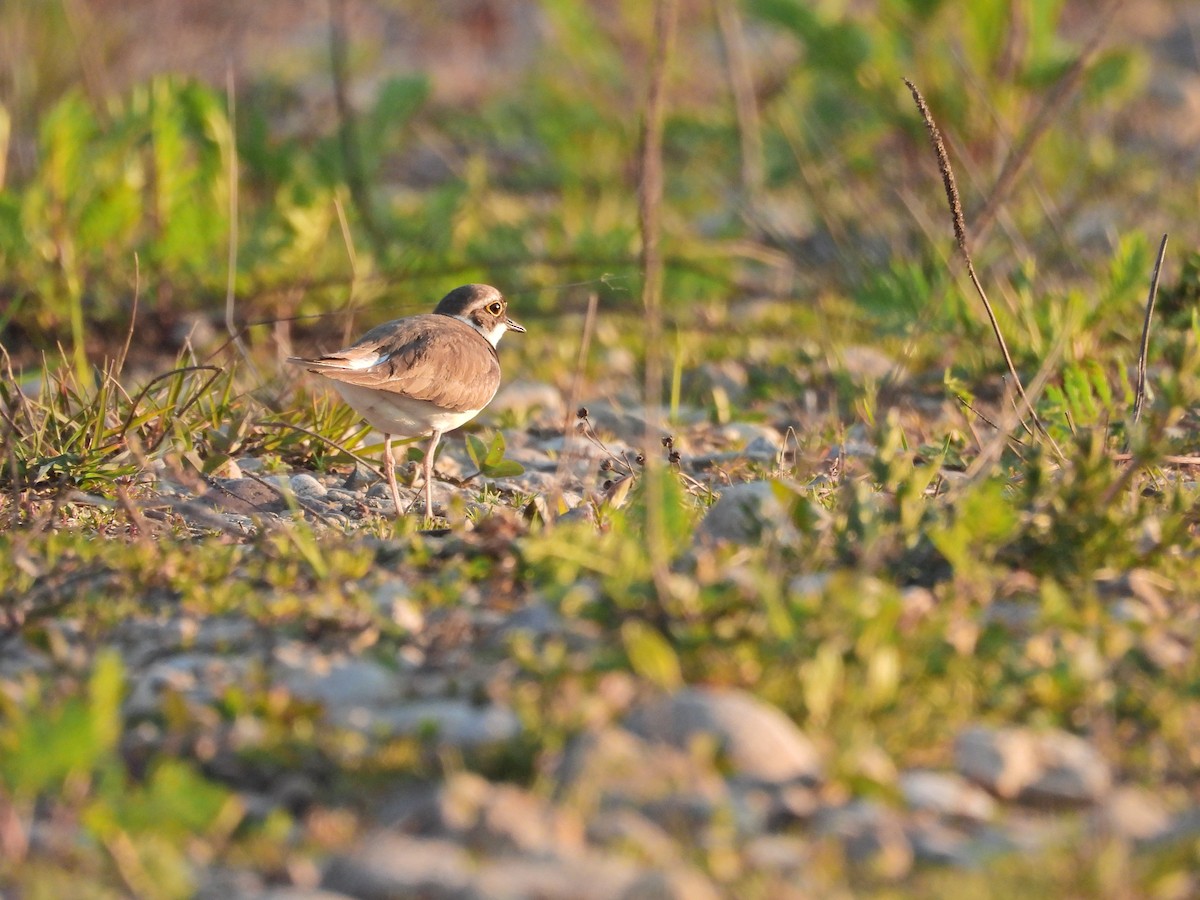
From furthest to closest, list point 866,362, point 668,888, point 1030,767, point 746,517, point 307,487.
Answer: point 866,362
point 307,487
point 746,517
point 1030,767
point 668,888

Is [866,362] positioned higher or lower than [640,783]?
Result: lower

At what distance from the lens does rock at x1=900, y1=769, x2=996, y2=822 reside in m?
2.81

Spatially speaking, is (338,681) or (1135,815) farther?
(338,681)

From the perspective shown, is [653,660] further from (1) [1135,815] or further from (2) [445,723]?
(1) [1135,815]

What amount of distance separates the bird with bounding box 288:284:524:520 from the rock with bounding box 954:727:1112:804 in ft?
7.17

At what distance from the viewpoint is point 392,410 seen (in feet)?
16.9

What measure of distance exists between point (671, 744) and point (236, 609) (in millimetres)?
1239

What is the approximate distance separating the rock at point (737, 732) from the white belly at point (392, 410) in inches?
94.1

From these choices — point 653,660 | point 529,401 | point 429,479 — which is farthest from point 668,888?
point 529,401

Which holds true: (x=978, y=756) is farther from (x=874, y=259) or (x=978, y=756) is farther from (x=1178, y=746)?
(x=874, y=259)

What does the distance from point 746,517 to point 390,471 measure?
1562 millimetres

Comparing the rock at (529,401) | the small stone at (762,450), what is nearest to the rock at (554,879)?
the small stone at (762,450)

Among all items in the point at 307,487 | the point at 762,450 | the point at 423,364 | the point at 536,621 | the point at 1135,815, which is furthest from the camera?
the point at 762,450

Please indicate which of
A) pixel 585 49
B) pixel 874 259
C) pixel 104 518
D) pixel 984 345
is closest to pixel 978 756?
pixel 104 518
